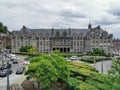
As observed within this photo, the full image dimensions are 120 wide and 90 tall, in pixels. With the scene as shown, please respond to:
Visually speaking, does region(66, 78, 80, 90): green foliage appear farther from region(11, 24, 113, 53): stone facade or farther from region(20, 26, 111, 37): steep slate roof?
region(20, 26, 111, 37): steep slate roof

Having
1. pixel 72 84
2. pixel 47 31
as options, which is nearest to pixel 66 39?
pixel 47 31

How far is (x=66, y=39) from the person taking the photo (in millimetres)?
184875

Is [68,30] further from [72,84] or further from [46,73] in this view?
[46,73]

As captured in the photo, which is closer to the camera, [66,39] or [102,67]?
[102,67]

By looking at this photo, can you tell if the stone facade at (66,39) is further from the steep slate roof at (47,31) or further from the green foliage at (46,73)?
the green foliage at (46,73)

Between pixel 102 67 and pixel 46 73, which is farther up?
pixel 46 73

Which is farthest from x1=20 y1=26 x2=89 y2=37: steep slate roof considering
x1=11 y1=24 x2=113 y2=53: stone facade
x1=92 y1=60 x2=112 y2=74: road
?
x1=92 y1=60 x2=112 y2=74: road

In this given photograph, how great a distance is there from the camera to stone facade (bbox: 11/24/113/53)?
179625 millimetres

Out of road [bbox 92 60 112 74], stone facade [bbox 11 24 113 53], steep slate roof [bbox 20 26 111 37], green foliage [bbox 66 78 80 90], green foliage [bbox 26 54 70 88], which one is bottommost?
road [bbox 92 60 112 74]

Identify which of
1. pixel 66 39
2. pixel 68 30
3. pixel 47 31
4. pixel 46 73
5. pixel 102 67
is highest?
pixel 68 30

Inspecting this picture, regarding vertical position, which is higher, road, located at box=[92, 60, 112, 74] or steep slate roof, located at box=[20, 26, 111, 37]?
steep slate roof, located at box=[20, 26, 111, 37]

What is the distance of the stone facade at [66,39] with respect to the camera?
180m

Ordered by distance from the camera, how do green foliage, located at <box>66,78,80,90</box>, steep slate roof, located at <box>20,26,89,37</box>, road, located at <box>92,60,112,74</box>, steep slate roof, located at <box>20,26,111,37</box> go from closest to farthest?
green foliage, located at <box>66,78,80,90</box> < road, located at <box>92,60,112,74</box> < steep slate roof, located at <box>20,26,89,37</box> < steep slate roof, located at <box>20,26,111,37</box>

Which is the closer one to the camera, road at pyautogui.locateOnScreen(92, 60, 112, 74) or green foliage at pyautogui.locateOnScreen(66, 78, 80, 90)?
green foliage at pyautogui.locateOnScreen(66, 78, 80, 90)
